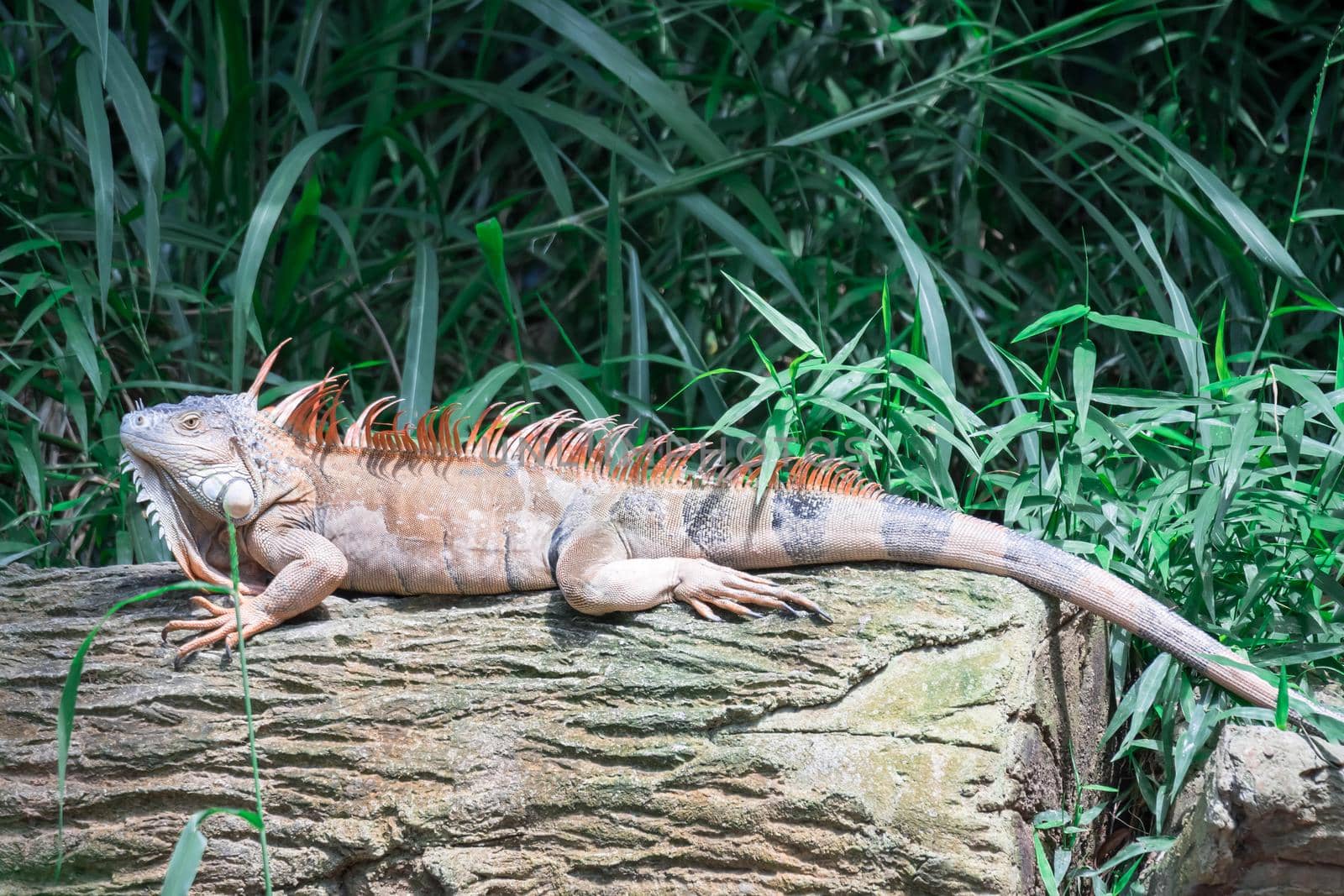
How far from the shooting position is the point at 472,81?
5.17 metres

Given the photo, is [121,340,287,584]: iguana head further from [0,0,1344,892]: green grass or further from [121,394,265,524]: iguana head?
[0,0,1344,892]: green grass

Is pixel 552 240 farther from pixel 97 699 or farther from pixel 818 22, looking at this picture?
pixel 97 699

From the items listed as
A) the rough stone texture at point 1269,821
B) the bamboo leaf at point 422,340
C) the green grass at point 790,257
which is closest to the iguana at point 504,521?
the green grass at point 790,257

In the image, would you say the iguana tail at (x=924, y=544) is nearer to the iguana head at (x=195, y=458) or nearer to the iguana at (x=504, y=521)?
the iguana at (x=504, y=521)

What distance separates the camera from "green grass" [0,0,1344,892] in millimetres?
3799

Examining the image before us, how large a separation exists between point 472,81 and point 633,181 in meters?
1.07

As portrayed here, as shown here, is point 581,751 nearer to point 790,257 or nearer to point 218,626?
point 218,626

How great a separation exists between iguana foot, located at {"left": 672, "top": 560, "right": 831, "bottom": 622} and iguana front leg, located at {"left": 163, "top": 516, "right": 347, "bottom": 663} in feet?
3.19

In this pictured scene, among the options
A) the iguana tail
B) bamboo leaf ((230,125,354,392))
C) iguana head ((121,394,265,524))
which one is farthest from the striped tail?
bamboo leaf ((230,125,354,392))

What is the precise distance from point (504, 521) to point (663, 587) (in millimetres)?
530

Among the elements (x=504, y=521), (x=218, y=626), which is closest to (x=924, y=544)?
(x=504, y=521)

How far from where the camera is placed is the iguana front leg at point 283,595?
3.47 metres

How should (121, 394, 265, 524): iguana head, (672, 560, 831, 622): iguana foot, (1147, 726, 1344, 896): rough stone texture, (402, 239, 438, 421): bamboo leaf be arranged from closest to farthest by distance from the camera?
1. (1147, 726, 1344, 896): rough stone texture
2. (672, 560, 831, 622): iguana foot
3. (121, 394, 265, 524): iguana head
4. (402, 239, 438, 421): bamboo leaf

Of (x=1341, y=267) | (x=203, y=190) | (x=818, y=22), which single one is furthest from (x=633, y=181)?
(x=1341, y=267)
